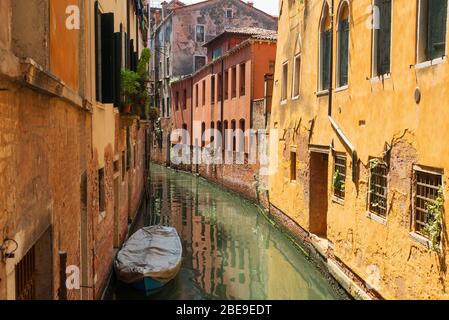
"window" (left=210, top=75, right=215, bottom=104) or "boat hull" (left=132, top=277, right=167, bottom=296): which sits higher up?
"window" (left=210, top=75, right=215, bottom=104)

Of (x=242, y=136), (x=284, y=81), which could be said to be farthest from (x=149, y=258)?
(x=242, y=136)

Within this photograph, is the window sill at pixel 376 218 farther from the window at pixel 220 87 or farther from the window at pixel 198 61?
the window at pixel 198 61

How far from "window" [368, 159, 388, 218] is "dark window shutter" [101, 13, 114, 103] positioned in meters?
4.58

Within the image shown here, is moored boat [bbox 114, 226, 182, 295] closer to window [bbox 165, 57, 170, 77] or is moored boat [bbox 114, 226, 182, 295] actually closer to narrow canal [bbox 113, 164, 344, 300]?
narrow canal [bbox 113, 164, 344, 300]

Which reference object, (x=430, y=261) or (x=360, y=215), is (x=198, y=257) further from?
(x=430, y=261)

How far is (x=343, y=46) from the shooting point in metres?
9.84

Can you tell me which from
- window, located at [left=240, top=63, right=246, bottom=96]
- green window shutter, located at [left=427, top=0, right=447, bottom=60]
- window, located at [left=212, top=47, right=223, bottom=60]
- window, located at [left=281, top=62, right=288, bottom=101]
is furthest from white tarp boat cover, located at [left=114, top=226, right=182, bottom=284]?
window, located at [left=212, top=47, right=223, bottom=60]

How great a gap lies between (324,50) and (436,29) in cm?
511

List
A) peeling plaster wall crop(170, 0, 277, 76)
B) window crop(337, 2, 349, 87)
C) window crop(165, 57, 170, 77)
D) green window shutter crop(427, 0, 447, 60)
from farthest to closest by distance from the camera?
window crop(165, 57, 170, 77) → peeling plaster wall crop(170, 0, 277, 76) → window crop(337, 2, 349, 87) → green window shutter crop(427, 0, 447, 60)

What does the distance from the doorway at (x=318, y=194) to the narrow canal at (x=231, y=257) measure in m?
0.84

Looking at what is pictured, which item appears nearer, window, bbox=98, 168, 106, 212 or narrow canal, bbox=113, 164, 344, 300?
window, bbox=98, 168, 106, 212

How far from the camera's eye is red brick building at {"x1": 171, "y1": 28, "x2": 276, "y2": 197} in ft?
64.4

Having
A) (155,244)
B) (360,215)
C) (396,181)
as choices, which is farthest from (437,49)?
(155,244)

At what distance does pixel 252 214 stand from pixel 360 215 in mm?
8963
